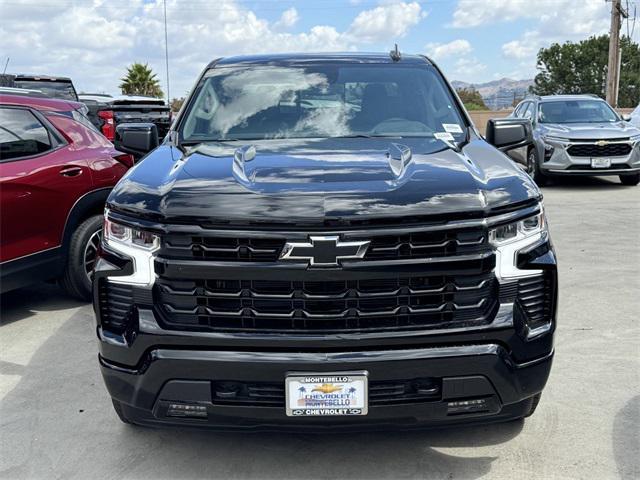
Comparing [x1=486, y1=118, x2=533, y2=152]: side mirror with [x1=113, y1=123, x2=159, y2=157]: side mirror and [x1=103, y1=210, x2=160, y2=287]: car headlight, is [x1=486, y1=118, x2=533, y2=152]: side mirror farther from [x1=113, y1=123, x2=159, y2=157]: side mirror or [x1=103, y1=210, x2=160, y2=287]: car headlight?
[x1=103, y1=210, x2=160, y2=287]: car headlight

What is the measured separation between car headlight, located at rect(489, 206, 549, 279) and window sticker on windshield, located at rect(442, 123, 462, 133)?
1.22m

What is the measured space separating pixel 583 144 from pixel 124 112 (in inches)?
352

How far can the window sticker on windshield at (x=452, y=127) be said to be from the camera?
13.2 feet

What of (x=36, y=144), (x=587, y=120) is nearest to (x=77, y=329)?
(x=36, y=144)

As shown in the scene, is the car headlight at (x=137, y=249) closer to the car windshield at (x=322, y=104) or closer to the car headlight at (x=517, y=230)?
the car windshield at (x=322, y=104)

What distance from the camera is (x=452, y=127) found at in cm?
407

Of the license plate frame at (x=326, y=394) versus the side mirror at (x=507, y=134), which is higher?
the side mirror at (x=507, y=134)

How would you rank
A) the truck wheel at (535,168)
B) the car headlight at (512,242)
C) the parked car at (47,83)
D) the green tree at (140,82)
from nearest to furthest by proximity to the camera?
the car headlight at (512,242) < the truck wheel at (535,168) < the parked car at (47,83) < the green tree at (140,82)

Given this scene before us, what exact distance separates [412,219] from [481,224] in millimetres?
280

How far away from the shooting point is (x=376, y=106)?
420 centimetres

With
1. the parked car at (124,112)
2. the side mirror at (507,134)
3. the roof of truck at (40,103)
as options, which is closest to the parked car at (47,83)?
the parked car at (124,112)

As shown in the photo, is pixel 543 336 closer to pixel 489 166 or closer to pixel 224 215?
pixel 489 166

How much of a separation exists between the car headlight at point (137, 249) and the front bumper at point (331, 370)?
1.00ft

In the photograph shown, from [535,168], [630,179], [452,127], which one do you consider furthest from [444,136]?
[630,179]
